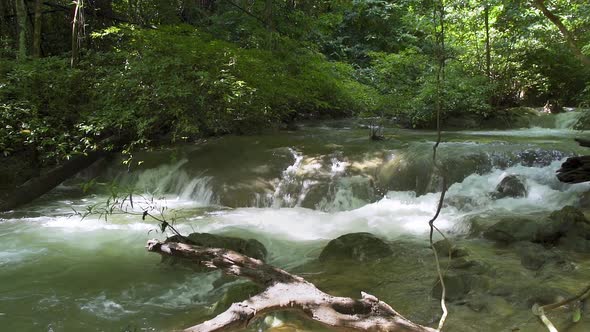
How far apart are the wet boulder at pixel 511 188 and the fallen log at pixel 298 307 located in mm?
4985

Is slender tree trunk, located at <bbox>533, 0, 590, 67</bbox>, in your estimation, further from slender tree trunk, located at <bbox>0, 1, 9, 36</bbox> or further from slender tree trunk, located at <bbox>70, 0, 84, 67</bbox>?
slender tree trunk, located at <bbox>0, 1, 9, 36</bbox>

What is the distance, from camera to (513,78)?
13.7m

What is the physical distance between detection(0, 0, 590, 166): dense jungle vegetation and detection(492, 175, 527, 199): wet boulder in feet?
7.00

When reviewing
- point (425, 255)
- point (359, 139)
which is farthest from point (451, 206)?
point (359, 139)

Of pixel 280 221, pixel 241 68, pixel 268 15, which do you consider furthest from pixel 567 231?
pixel 268 15

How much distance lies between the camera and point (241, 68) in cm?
796

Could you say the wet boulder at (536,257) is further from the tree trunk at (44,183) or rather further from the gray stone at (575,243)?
the tree trunk at (44,183)

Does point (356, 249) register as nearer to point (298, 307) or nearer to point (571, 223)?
point (298, 307)

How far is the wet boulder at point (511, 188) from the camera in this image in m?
6.83

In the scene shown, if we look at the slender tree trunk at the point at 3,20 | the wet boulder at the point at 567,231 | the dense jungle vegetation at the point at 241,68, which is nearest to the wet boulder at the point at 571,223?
the wet boulder at the point at 567,231

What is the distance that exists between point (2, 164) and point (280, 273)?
8413 millimetres

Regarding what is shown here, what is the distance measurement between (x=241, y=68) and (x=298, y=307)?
596 cm

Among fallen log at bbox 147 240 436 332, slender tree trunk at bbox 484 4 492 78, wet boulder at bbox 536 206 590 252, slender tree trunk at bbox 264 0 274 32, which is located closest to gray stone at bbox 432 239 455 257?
wet boulder at bbox 536 206 590 252

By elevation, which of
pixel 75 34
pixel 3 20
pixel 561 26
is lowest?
pixel 561 26
